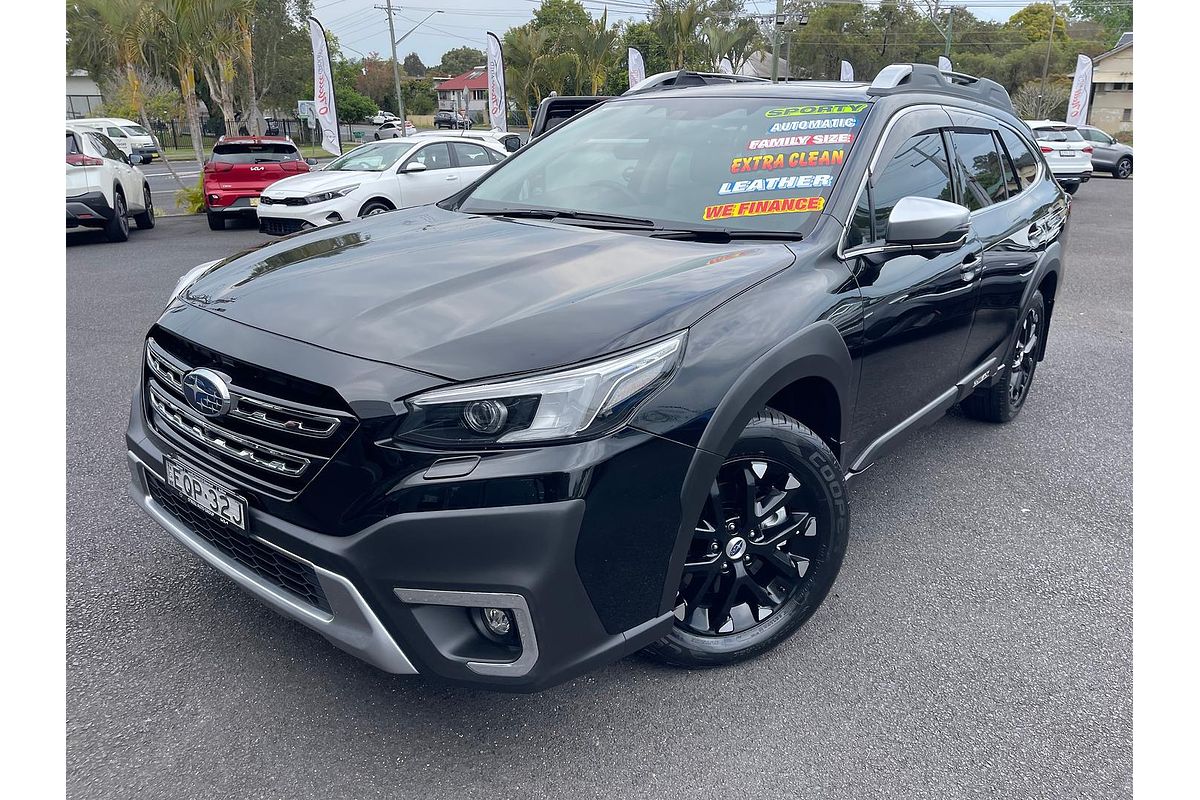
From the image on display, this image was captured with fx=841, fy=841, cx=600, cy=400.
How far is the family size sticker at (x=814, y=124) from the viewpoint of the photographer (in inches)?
123

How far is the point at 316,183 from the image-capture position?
37.3ft

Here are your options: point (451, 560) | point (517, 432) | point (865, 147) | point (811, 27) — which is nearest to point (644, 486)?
point (517, 432)

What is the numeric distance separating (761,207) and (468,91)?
113622mm

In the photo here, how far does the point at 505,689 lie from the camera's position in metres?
2.03

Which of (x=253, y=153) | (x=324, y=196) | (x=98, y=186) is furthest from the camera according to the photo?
(x=253, y=153)

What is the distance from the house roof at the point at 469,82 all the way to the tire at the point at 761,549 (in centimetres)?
10800

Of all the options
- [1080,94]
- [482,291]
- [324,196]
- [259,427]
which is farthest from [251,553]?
[1080,94]

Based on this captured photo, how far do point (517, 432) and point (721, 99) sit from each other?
216 cm

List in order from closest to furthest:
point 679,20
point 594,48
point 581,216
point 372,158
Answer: point 581,216 → point 372,158 → point 679,20 → point 594,48

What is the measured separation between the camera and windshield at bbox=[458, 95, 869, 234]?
9.66 feet

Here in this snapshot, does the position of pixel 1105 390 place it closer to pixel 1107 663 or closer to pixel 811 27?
pixel 1107 663

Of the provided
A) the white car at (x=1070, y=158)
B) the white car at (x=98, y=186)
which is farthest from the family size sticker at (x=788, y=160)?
the white car at (x=1070, y=158)

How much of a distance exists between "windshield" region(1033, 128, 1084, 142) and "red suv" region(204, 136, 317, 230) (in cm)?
1719

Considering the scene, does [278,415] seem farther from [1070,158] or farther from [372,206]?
[1070,158]
